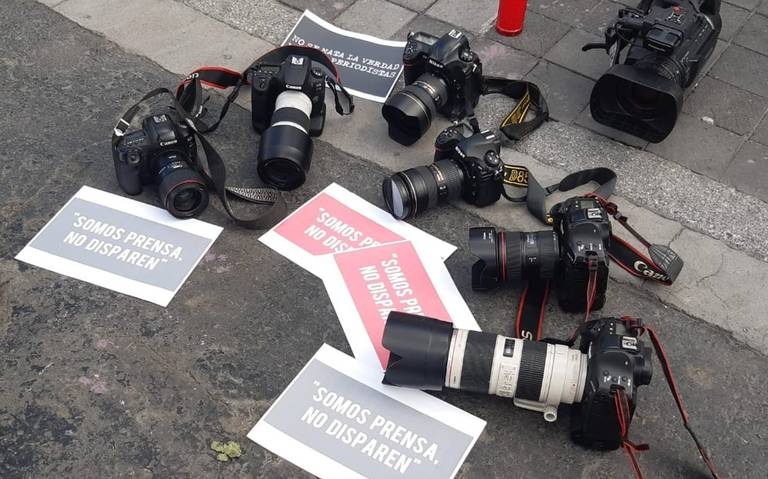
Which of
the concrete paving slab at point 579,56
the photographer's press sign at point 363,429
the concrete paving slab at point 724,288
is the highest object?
the concrete paving slab at point 579,56

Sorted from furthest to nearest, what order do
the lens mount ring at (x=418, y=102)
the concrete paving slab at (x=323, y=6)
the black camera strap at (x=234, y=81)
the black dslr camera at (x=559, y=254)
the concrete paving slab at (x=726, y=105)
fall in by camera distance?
the concrete paving slab at (x=323, y=6)
the concrete paving slab at (x=726, y=105)
the black camera strap at (x=234, y=81)
the lens mount ring at (x=418, y=102)
the black dslr camera at (x=559, y=254)

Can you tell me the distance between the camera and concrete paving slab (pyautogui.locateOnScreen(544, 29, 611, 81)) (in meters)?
4.29

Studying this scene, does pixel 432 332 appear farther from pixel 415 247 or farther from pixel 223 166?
pixel 223 166

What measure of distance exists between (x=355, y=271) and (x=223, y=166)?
0.78 metres

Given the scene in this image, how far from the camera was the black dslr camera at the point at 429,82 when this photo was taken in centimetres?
370

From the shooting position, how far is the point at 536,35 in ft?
14.7

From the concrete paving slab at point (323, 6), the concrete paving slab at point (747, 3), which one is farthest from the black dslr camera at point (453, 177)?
the concrete paving slab at point (747, 3)

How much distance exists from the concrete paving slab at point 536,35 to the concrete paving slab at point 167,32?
1.35 m

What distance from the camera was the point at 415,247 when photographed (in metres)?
3.40

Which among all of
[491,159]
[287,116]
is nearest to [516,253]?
[491,159]

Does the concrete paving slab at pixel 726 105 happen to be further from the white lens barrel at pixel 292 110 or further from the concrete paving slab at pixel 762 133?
the white lens barrel at pixel 292 110

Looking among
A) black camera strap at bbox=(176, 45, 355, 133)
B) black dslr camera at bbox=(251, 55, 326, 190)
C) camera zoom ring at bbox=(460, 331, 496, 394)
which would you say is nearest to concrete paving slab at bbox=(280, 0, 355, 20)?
black camera strap at bbox=(176, 45, 355, 133)

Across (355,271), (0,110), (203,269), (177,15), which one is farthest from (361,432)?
(177,15)

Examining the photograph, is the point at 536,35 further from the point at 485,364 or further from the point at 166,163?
the point at 485,364
